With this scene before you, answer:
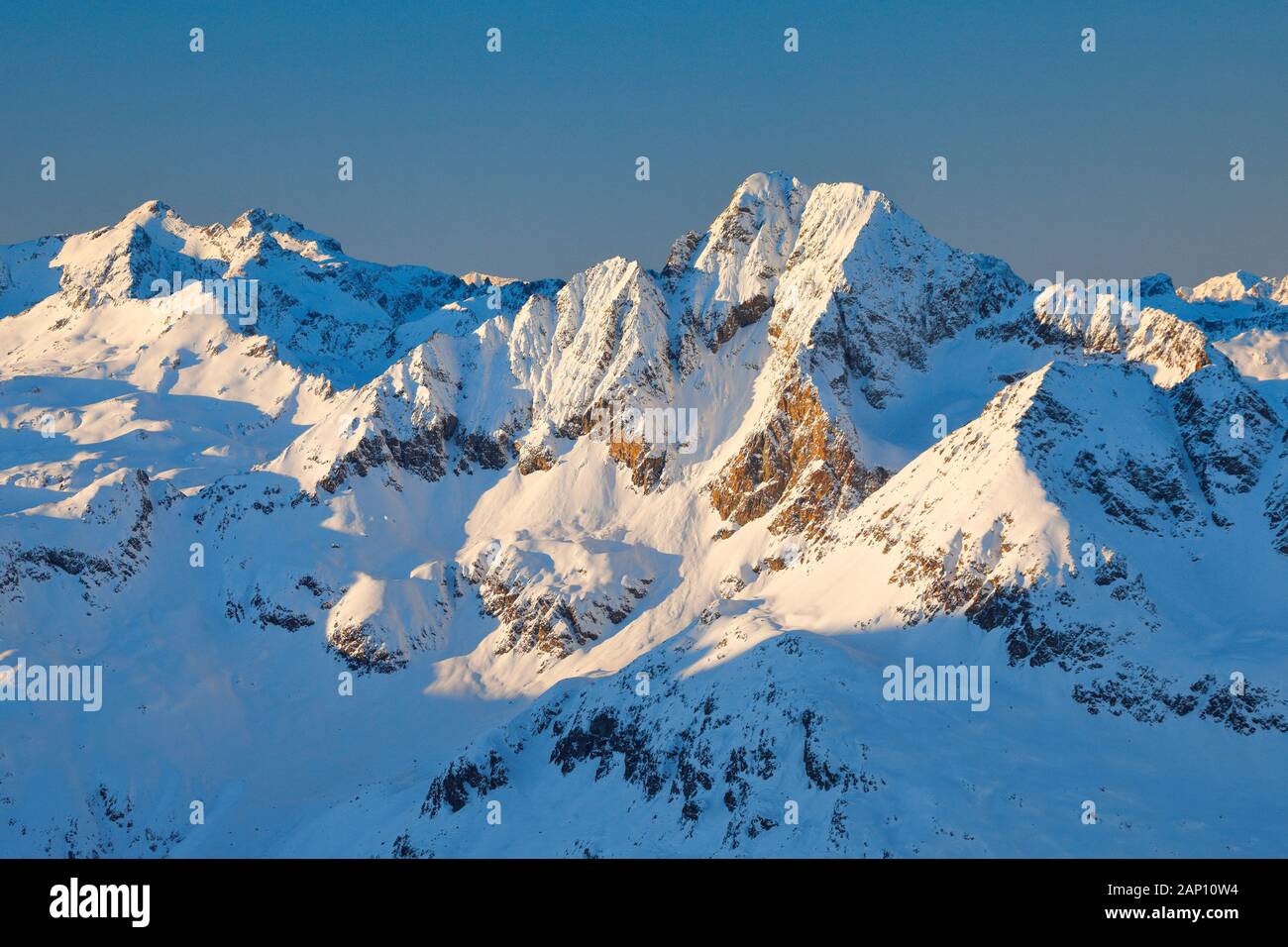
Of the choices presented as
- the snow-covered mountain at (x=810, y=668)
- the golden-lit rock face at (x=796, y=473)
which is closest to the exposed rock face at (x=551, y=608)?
the snow-covered mountain at (x=810, y=668)

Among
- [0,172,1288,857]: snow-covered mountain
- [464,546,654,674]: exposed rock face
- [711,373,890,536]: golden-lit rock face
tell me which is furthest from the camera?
[464,546,654,674]: exposed rock face

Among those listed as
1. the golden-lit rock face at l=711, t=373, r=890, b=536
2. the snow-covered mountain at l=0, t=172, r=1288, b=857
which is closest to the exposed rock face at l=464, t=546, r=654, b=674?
the snow-covered mountain at l=0, t=172, r=1288, b=857

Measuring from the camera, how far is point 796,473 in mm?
189125

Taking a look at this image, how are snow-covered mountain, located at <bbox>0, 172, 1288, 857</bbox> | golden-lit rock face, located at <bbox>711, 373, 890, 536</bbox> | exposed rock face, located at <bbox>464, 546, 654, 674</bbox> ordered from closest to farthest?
snow-covered mountain, located at <bbox>0, 172, 1288, 857</bbox> → golden-lit rock face, located at <bbox>711, 373, 890, 536</bbox> → exposed rock face, located at <bbox>464, 546, 654, 674</bbox>

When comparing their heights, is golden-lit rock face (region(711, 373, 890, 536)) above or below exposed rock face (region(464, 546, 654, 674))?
above

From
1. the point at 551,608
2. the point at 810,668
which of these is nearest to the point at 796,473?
the point at 551,608

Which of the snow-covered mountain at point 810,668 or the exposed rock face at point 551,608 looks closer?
the snow-covered mountain at point 810,668

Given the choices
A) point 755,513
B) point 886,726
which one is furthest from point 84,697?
point 886,726

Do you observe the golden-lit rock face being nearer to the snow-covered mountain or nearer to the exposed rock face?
the snow-covered mountain

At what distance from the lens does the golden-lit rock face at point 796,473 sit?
591 feet

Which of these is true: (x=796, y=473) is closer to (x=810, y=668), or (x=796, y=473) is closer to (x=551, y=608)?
(x=551, y=608)

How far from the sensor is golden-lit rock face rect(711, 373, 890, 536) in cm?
18012

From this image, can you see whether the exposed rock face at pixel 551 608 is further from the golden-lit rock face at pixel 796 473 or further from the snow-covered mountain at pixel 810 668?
the golden-lit rock face at pixel 796 473
